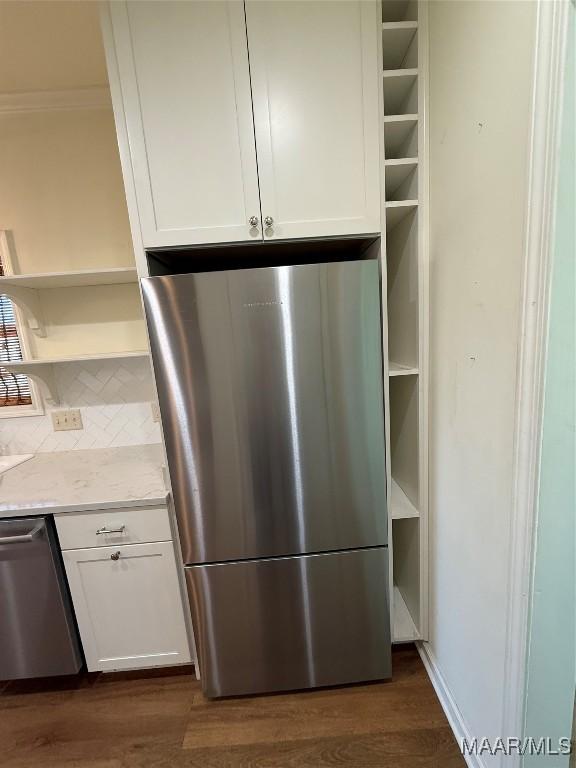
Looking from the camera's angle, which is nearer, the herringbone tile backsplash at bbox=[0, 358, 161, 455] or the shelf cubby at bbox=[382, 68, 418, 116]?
the shelf cubby at bbox=[382, 68, 418, 116]

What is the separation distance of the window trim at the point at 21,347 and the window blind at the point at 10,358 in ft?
0.11

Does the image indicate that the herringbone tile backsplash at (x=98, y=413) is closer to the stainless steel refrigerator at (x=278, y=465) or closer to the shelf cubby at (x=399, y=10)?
the stainless steel refrigerator at (x=278, y=465)

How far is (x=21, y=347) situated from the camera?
1772 mm

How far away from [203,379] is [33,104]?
65.5 inches

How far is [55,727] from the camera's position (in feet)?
4.35

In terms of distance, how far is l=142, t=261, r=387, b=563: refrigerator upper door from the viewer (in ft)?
3.56

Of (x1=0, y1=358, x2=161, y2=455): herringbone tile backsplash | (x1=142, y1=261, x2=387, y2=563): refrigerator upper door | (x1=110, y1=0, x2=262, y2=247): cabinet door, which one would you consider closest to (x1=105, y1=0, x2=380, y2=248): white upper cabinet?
(x1=110, y1=0, x2=262, y2=247): cabinet door

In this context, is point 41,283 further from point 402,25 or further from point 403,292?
point 402,25

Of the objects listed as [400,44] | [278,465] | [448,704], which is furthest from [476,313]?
[448,704]

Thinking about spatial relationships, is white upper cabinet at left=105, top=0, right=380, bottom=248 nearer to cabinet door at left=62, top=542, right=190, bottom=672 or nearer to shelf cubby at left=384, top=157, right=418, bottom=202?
shelf cubby at left=384, top=157, right=418, bottom=202

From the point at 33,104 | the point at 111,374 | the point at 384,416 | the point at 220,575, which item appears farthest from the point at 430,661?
the point at 33,104

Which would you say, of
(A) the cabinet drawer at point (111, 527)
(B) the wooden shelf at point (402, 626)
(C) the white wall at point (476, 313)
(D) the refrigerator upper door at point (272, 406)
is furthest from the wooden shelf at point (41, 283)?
(B) the wooden shelf at point (402, 626)

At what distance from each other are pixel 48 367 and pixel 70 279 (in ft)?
1.63

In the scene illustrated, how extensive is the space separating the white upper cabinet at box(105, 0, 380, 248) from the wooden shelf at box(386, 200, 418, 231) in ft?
0.34
